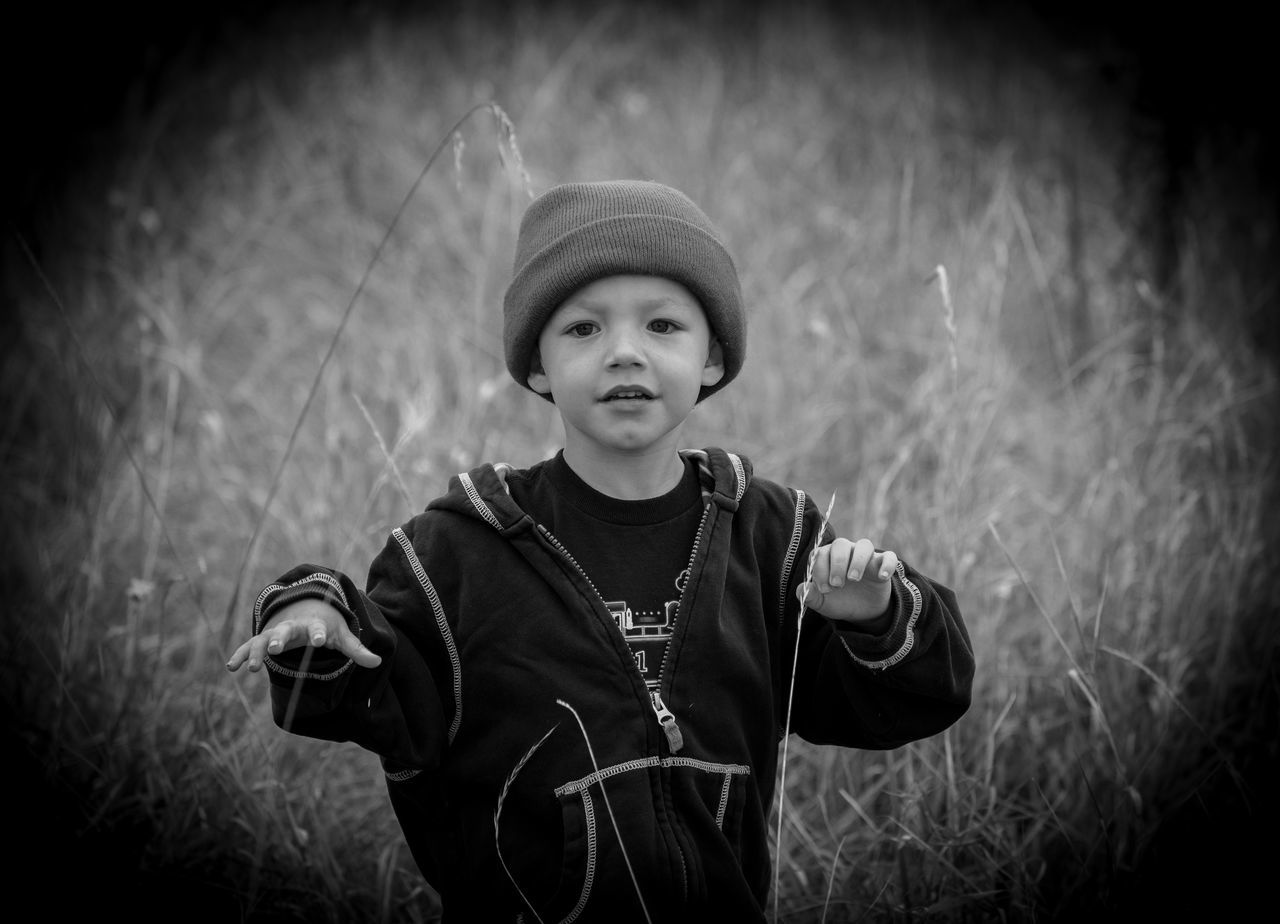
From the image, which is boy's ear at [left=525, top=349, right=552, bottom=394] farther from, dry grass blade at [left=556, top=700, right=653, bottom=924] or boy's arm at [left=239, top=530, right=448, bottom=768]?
dry grass blade at [left=556, top=700, right=653, bottom=924]

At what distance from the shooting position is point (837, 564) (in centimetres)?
153

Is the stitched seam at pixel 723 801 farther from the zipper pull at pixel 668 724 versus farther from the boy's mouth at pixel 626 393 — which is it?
the boy's mouth at pixel 626 393

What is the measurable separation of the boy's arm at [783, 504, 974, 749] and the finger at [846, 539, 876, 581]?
0.24 ft

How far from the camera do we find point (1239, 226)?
4.90 metres

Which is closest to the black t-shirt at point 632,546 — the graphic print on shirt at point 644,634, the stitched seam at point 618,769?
the graphic print on shirt at point 644,634

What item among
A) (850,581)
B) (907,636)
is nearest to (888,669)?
(907,636)

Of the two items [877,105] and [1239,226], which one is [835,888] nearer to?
→ [1239,226]

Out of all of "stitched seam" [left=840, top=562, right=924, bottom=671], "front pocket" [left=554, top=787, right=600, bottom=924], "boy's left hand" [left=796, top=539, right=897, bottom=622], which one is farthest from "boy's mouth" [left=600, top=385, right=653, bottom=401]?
"front pocket" [left=554, top=787, right=600, bottom=924]

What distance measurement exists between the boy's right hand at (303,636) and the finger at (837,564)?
63 centimetres

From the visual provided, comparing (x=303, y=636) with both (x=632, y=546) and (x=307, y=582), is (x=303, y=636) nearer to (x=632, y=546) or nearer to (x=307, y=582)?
(x=307, y=582)

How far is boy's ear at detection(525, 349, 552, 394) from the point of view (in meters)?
1.85

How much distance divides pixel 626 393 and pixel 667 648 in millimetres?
401

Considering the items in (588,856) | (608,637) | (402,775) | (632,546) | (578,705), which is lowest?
(588,856)

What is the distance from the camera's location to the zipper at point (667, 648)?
165 centimetres
